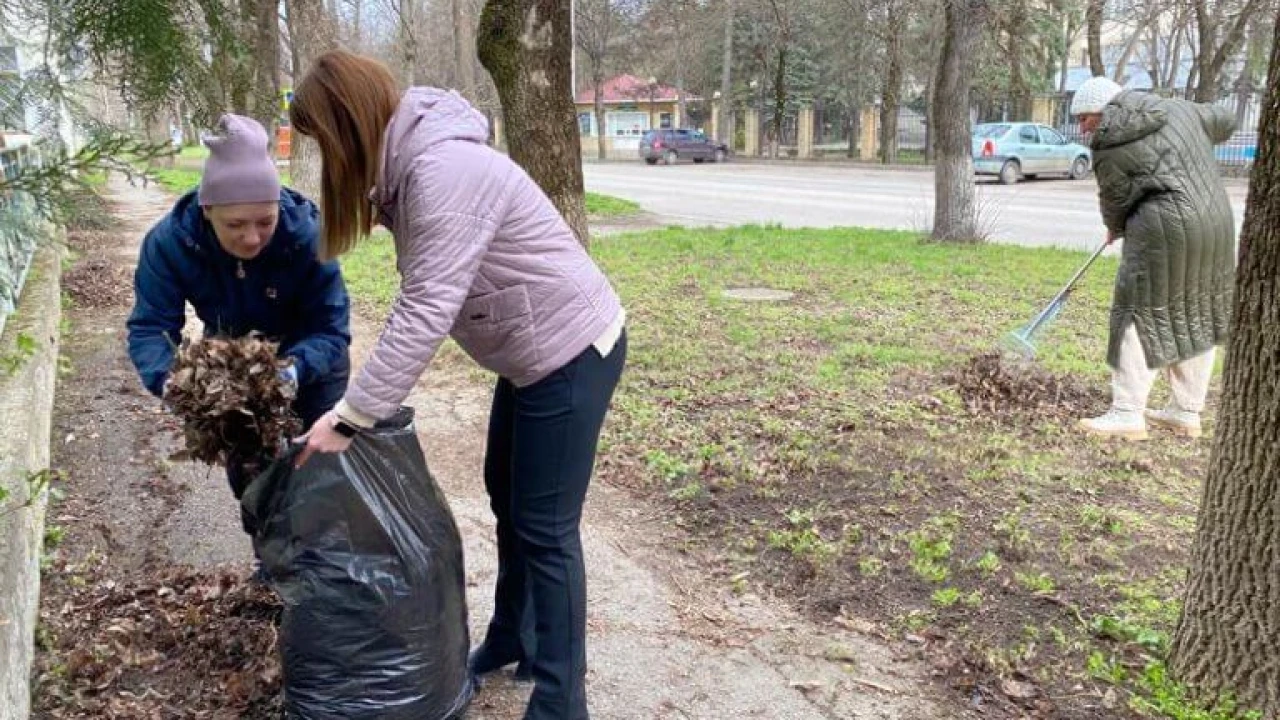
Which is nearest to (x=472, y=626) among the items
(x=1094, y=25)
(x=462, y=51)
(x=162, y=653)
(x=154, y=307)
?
(x=162, y=653)

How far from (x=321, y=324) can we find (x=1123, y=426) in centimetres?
363

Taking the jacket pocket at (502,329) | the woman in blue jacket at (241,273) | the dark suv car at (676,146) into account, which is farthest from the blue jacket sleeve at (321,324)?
the dark suv car at (676,146)

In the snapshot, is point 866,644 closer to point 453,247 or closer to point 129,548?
point 453,247

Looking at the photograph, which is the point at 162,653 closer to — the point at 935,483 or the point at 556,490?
the point at 556,490

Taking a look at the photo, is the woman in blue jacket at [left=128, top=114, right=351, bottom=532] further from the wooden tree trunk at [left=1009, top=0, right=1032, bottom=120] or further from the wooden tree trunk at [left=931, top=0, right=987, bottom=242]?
the wooden tree trunk at [left=1009, top=0, right=1032, bottom=120]

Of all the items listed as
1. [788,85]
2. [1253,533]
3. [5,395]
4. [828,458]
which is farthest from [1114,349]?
[788,85]

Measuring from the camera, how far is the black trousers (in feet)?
7.57

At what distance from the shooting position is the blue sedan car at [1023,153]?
22688 mm

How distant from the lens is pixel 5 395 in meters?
3.84

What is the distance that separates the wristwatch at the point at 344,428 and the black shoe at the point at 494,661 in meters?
1.02

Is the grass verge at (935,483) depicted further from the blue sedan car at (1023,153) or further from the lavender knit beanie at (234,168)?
the blue sedan car at (1023,153)

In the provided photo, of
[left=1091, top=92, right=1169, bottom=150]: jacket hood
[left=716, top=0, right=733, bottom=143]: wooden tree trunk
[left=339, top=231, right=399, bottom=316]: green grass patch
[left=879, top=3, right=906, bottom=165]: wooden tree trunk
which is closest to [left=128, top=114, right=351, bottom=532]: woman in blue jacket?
[left=1091, top=92, right=1169, bottom=150]: jacket hood

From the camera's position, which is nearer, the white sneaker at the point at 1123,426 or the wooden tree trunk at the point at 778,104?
the white sneaker at the point at 1123,426

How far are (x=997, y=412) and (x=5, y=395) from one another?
426 cm
